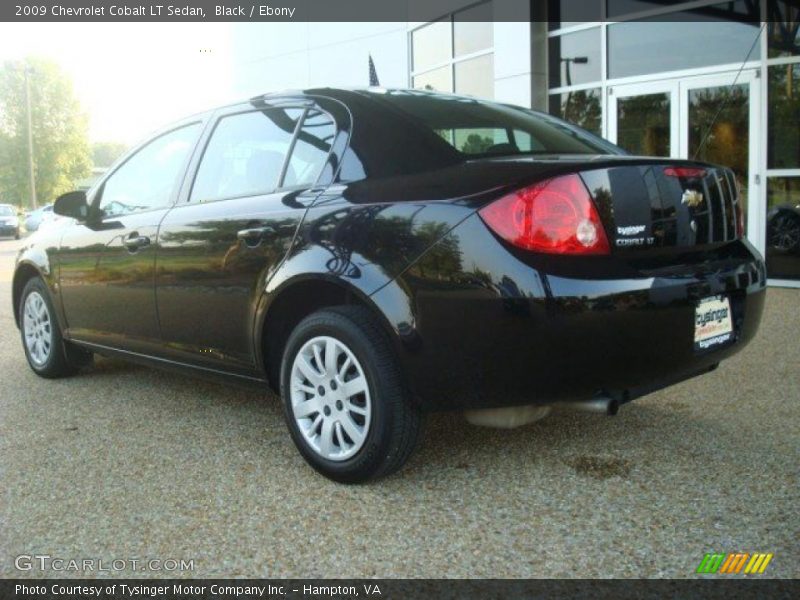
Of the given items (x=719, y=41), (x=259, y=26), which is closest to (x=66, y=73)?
(x=259, y=26)

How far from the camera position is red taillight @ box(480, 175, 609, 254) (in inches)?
110

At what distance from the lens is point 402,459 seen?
315cm

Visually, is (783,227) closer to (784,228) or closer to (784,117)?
(784,228)

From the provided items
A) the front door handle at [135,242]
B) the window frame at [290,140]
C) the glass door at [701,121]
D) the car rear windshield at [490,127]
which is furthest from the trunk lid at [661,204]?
the glass door at [701,121]

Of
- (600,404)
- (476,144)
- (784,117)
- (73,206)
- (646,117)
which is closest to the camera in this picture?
(600,404)

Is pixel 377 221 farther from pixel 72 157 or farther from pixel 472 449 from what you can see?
pixel 72 157

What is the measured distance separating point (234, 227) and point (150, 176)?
3.81 feet

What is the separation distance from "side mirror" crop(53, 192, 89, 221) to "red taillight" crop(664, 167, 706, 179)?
3.32 meters

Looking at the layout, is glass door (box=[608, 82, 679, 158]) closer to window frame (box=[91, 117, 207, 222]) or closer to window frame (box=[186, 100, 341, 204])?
window frame (box=[91, 117, 207, 222])

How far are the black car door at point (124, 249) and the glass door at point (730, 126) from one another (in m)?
6.63

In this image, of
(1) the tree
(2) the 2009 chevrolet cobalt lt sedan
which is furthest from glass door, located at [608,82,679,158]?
(1) the tree

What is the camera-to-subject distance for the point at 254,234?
354 cm

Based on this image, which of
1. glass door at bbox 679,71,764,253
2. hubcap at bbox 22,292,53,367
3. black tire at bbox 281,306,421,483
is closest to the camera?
black tire at bbox 281,306,421,483

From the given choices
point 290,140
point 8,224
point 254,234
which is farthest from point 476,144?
point 8,224
